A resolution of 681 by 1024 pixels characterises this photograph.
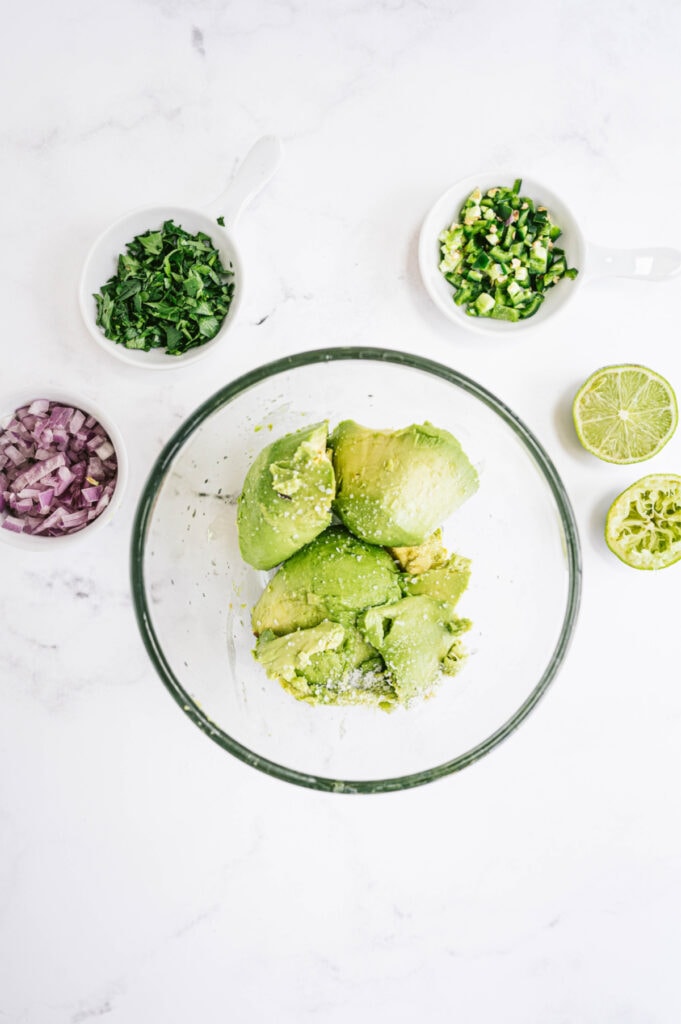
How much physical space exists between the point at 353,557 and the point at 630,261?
0.81 meters

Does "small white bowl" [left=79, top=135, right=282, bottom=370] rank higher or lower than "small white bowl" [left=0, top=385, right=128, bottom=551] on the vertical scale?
higher

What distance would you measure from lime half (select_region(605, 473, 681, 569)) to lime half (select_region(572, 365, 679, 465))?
0.07 metres

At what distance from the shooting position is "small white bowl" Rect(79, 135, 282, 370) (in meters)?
1.53

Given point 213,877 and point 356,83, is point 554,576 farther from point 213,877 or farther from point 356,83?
point 356,83

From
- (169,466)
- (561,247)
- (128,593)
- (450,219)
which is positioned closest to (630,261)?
(561,247)

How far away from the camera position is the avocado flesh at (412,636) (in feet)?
4.25

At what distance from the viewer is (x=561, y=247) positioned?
63.7 inches

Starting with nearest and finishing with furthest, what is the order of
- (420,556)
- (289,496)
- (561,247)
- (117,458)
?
(289,496) → (420,556) → (117,458) → (561,247)

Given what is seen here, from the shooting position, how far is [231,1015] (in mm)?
1709

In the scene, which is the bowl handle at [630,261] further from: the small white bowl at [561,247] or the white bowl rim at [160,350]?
the white bowl rim at [160,350]

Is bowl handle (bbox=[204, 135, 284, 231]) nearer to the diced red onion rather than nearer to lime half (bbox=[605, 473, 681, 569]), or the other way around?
the diced red onion

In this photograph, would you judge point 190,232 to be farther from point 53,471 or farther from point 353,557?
point 353,557

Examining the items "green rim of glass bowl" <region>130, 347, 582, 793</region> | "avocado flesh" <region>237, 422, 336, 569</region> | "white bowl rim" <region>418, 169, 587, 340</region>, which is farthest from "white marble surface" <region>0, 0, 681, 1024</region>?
"avocado flesh" <region>237, 422, 336, 569</region>

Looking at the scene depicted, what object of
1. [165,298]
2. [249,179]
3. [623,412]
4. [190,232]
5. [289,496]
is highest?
[249,179]
